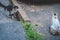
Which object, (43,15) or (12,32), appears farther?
(43,15)

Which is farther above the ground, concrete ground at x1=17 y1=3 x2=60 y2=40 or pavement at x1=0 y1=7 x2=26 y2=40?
pavement at x1=0 y1=7 x2=26 y2=40

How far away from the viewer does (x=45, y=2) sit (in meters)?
8.48

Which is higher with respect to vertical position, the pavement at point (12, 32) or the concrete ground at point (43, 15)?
the pavement at point (12, 32)

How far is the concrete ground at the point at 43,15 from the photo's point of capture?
19.8ft

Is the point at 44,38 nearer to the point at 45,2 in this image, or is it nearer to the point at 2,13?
the point at 2,13

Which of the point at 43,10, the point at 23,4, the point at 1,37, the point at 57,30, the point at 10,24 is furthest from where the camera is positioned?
the point at 23,4

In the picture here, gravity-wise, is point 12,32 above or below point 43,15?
above

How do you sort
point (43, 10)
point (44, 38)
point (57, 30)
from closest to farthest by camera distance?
point (44, 38)
point (57, 30)
point (43, 10)

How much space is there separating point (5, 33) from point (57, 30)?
2.36 m

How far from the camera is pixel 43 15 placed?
7.27 metres

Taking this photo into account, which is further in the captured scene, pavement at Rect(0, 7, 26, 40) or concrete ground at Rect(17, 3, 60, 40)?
concrete ground at Rect(17, 3, 60, 40)

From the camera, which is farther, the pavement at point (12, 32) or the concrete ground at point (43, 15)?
the concrete ground at point (43, 15)

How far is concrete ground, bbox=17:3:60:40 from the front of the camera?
603 cm

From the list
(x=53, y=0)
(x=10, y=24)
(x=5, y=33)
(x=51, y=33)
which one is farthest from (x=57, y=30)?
(x=53, y=0)
